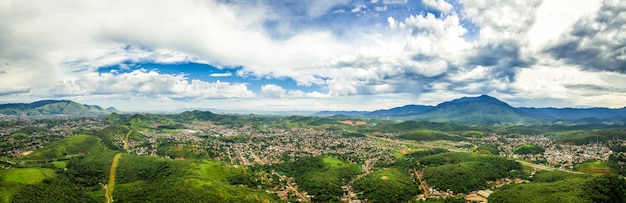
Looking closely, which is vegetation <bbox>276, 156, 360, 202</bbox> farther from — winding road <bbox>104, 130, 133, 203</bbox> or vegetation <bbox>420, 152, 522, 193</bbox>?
winding road <bbox>104, 130, 133, 203</bbox>

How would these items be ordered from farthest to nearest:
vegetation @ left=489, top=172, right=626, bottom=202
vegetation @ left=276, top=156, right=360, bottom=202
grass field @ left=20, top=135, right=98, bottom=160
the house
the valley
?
grass field @ left=20, top=135, right=98, bottom=160 < vegetation @ left=276, top=156, right=360, bottom=202 < the house < the valley < vegetation @ left=489, top=172, right=626, bottom=202

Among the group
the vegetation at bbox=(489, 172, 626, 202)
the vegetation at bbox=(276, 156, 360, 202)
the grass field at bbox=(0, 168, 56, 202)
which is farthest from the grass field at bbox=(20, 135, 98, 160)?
the vegetation at bbox=(489, 172, 626, 202)

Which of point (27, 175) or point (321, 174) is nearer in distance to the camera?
point (27, 175)

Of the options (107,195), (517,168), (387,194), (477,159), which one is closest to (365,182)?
(387,194)

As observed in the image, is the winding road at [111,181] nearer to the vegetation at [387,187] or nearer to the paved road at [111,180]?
the paved road at [111,180]

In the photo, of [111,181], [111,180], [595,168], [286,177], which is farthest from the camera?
[286,177]

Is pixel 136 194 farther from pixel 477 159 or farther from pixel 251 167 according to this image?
pixel 477 159

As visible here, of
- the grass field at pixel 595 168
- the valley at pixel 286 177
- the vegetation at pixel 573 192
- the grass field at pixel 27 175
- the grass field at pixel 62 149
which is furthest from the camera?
the grass field at pixel 62 149

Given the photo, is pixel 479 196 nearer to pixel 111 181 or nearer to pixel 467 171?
pixel 467 171

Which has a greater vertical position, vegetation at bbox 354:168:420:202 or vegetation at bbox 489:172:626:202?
vegetation at bbox 489:172:626:202

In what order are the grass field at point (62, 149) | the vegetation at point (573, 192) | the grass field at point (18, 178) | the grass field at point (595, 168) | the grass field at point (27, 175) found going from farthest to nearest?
the grass field at point (62, 149), the grass field at point (595, 168), the grass field at point (27, 175), the grass field at point (18, 178), the vegetation at point (573, 192)

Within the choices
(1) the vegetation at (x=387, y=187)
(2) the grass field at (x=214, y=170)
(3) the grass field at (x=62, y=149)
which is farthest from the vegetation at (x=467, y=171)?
(3) the grass field at (x=62, y=149)

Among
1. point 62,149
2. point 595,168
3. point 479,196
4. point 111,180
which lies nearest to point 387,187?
point 479,196
